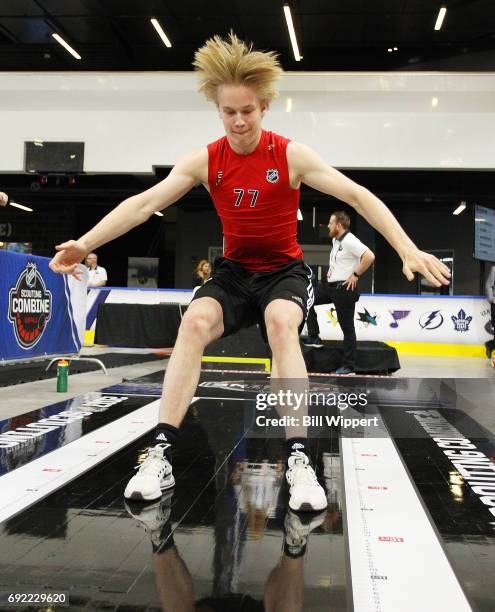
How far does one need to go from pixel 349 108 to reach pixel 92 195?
5888 millimetres

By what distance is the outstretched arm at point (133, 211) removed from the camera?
6.58 feet

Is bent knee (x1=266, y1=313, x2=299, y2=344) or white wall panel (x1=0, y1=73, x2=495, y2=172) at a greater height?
white wall panel (x1=0, y1=73, x2=495, y2=172)

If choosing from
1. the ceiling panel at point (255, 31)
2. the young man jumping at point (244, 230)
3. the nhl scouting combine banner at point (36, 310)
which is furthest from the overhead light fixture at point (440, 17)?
the young man jumping at point (244, 230)

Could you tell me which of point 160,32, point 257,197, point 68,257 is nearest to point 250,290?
point 257,197

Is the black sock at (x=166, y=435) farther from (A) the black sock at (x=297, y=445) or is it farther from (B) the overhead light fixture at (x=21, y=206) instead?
(B) the overhead light fixture at (x=21, y=206)

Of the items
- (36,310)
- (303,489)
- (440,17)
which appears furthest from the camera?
(440,17)

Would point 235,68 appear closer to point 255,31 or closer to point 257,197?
point 257,197

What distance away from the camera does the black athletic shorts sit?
2.18 meters

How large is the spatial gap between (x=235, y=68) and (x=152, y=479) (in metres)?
1.30

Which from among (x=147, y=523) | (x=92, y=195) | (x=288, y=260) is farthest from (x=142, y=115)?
(x=147, y=523)

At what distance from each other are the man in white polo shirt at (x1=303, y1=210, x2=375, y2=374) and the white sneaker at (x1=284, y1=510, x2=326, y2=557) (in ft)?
13.7

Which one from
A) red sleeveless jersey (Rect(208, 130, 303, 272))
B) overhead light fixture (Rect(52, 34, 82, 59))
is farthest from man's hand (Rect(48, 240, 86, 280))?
overhead light fixture (Rect(52, 34, 82, 59))

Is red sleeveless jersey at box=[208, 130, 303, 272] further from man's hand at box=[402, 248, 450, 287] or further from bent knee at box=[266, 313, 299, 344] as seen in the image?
man's hand at box=[402, 248, 450, 287]

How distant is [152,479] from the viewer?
1909 millimetres
